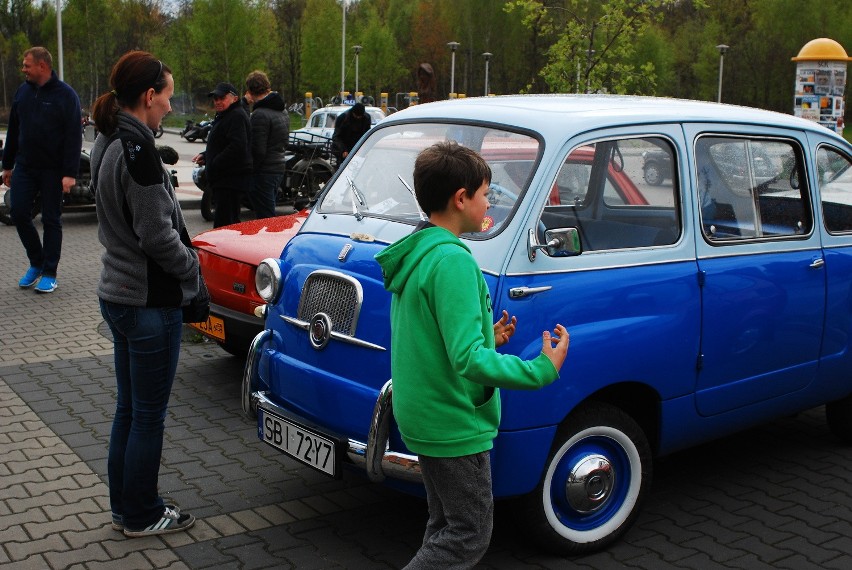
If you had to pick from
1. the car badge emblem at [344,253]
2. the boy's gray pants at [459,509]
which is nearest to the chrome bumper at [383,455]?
the boy's gray pants at [459,509]

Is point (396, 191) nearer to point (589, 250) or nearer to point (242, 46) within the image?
point (589, 250)

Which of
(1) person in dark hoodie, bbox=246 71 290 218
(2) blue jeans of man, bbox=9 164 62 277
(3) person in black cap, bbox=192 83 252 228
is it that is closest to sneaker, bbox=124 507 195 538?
(3) person in black cap, bbox=192 83 252 228

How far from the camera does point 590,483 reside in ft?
13.5

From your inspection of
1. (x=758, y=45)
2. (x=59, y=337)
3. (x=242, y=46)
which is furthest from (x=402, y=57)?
(x=59, y=337)

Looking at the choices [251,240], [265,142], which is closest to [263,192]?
[265,142]

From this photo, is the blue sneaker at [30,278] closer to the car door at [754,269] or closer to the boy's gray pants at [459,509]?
the car door at [754,269]

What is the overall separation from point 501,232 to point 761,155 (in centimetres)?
173

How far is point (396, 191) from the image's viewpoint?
4.74m

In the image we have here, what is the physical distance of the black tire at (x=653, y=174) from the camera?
14.8 feet

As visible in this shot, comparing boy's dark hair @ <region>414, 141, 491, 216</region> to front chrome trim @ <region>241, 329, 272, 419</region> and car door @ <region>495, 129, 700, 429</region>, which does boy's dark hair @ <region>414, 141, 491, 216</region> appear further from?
front chrome trim @ <region>241, 329, 272, 419</region>

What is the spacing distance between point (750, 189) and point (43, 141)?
6.56 meters

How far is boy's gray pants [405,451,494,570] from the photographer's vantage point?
9.96 ft

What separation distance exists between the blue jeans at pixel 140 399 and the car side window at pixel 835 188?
332 centimetres

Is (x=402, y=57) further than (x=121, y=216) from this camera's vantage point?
Yes
